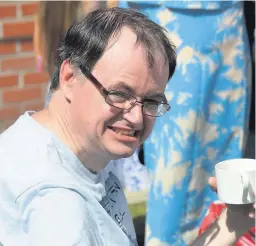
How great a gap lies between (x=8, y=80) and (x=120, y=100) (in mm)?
3245

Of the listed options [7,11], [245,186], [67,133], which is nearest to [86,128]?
[67,133]

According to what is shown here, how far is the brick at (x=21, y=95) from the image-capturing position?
4859 millimetres

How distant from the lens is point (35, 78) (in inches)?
195

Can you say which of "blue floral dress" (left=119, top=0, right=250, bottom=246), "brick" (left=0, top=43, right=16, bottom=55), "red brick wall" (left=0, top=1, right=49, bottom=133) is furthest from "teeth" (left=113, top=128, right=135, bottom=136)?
"brick" (left=0, top=43, right=16, bottom=55)

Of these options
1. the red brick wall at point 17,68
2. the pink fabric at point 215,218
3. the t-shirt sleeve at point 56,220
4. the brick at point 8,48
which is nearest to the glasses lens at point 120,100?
the t-shirt sleeve at point 56,220

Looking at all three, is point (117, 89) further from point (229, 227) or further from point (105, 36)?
point (229, 227)

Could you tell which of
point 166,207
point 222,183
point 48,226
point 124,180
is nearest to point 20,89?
point 124,180

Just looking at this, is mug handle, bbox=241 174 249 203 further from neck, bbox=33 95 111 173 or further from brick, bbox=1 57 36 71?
brick, bbox=1 57 36 71

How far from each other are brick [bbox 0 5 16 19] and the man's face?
9.82 ft

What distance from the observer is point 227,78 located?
3.05 m

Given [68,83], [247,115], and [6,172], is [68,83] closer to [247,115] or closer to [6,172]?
[6,172]

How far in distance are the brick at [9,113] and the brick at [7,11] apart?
2.24ft

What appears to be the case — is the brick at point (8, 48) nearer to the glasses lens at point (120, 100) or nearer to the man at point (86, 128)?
the man at point (86, 128)

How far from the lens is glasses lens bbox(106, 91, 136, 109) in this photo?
67.1 inches
